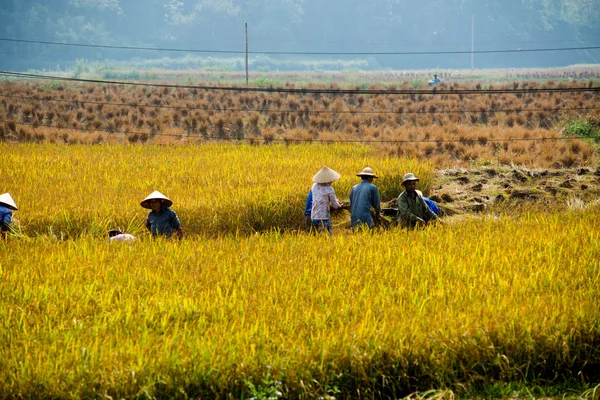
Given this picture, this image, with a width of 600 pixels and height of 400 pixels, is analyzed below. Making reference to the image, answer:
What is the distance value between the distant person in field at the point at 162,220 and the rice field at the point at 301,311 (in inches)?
13.9

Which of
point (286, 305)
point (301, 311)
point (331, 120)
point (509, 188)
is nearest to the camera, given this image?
point (301, 311)

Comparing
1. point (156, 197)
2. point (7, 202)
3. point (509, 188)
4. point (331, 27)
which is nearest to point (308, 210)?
point (156, 197)

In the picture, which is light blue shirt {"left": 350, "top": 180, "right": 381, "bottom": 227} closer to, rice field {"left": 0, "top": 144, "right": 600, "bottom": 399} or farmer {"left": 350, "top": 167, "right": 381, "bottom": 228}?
farmer {"left": 350, "top": 167, "right": 381, "bottom": 228}

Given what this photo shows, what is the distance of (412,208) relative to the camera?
12.1 metres

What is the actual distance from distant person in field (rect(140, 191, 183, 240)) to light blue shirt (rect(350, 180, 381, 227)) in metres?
2.67

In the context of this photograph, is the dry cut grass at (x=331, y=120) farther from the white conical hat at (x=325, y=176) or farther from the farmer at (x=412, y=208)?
the white conical hat at (x=325, y=176)

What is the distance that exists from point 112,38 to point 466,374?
518 ft

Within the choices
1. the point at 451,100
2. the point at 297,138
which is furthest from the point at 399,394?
the point at 451,100

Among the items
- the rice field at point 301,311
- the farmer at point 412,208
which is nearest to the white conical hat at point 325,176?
the farmer at point 412,208

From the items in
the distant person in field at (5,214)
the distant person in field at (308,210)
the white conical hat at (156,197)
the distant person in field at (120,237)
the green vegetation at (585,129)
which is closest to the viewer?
the distant person in field at (120,237)

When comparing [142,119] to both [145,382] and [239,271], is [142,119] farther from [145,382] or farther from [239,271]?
[145,382]

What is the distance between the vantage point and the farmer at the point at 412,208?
39.1 feet

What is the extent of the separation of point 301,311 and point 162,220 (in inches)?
157

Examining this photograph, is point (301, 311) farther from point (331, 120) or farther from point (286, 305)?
point (331, 120)
